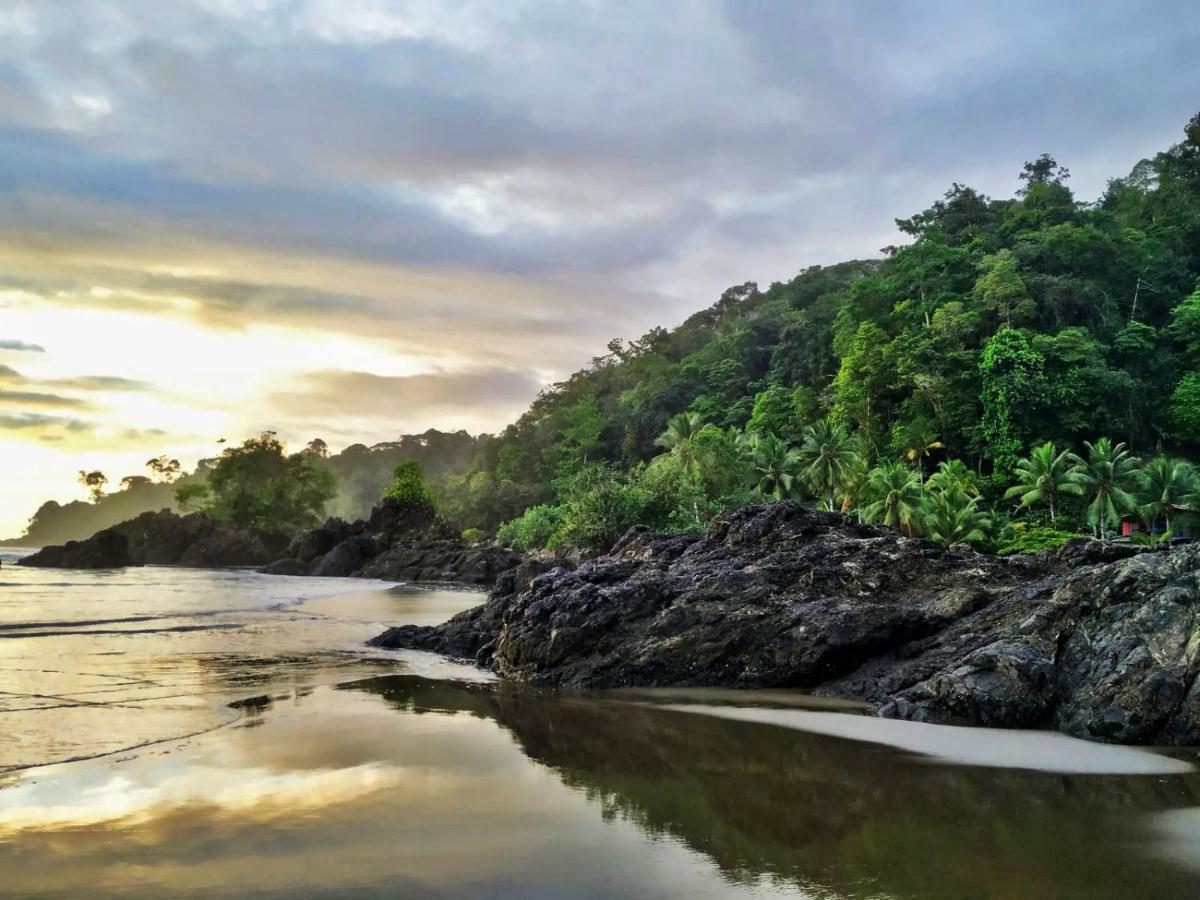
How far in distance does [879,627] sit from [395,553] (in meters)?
64.7

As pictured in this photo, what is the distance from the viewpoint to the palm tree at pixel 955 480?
49.3 m

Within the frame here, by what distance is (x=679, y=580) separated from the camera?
634 inches

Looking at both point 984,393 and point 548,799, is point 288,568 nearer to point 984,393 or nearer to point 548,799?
point 984,393

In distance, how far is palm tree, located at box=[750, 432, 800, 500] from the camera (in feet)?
178

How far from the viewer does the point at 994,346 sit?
55875mm

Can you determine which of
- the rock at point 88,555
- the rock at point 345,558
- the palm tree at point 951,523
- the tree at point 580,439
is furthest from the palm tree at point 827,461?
the rock at point 88,555

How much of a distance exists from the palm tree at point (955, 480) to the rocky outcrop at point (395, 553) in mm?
31450

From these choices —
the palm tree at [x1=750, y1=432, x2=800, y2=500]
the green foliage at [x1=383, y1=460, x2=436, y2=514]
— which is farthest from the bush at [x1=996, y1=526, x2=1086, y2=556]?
the green foliage at [x1=383, y1=460, x2=436, y2=514]

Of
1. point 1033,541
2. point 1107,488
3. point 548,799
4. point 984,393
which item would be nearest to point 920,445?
point 984,393

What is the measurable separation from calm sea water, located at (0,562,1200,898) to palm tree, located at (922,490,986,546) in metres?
35.1

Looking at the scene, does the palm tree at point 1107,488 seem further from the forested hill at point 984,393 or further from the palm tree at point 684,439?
the palm tree at point 684,439

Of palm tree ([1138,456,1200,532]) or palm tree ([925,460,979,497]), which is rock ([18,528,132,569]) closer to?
palm tree ([925,460,979,497])

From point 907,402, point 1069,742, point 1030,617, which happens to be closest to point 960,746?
point 1069,742

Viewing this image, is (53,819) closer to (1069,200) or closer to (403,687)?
(403,687)
